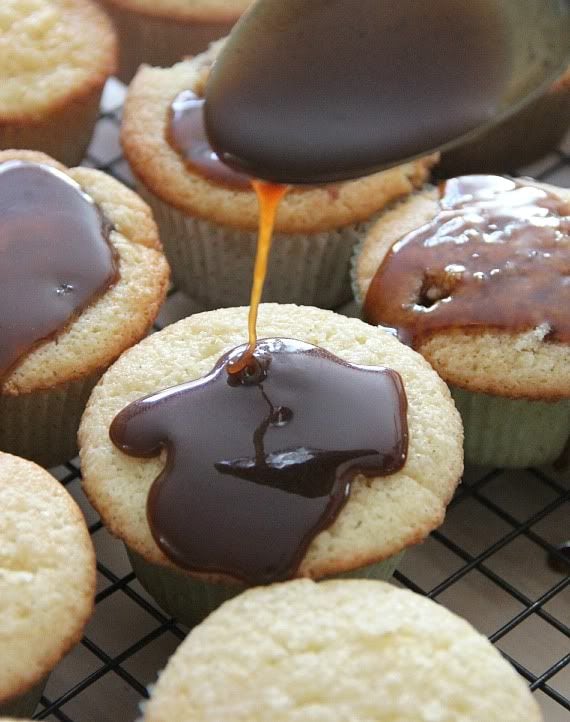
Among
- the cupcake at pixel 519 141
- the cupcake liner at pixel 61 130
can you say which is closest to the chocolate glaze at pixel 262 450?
the cupcake liner at pixel 61 130

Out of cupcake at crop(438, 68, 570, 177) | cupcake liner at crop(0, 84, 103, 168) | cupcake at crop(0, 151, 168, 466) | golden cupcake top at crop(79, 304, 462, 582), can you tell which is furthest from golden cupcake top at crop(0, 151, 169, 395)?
cupcake at crop(438, 68, 570, 177)

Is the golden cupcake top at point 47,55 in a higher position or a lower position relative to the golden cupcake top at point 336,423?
higher

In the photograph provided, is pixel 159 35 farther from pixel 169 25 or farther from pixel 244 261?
pixel 244 261

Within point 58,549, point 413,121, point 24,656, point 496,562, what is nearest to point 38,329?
point 58,549

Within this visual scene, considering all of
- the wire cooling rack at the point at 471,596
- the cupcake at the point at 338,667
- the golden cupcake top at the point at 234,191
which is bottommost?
the wire cooling rack at the point at 471,596

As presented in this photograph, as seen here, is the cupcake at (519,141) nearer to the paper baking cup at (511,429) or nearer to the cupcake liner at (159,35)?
the cupcake liner at (159,35)

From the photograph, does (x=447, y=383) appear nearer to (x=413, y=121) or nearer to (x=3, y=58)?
(x=413, y=121)

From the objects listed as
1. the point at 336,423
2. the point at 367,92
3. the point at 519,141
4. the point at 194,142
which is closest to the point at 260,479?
the point at 336,423
